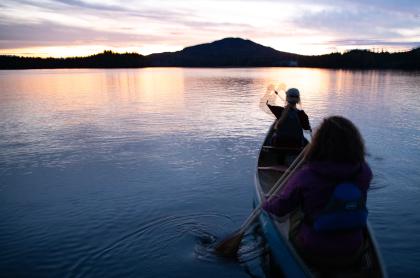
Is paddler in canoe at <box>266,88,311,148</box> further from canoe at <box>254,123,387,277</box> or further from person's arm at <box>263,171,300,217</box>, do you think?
person's arm at <box>263,171,300,217</box>

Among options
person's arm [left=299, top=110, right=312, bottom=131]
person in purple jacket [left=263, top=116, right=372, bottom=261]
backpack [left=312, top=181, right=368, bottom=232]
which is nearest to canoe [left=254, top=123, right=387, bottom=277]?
person in purple jacket [left=263, top=116, right=372, bottom=261]

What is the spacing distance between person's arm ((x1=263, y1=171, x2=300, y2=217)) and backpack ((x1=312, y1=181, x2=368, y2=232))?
10.2 inches

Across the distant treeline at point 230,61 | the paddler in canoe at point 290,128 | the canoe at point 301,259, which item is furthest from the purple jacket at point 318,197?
the distant treeline at point 230,61

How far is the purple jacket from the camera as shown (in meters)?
3.45

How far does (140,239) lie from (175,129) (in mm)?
10279

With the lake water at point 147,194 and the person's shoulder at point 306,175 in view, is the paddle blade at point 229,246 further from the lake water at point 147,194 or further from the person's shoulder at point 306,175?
the person's shoulder at point 306,175

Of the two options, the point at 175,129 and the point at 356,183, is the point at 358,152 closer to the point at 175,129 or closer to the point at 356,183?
the point at 356,183

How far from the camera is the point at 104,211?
27.6 feet

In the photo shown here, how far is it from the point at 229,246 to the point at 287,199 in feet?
9.23

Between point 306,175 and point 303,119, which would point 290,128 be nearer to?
point 303,119

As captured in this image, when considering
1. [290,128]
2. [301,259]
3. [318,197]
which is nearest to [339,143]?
[318,197]

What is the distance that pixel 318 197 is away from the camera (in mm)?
3549

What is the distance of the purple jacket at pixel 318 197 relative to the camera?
3.45 m

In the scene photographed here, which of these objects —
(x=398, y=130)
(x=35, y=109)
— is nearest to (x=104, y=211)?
(x=398, y=130)
